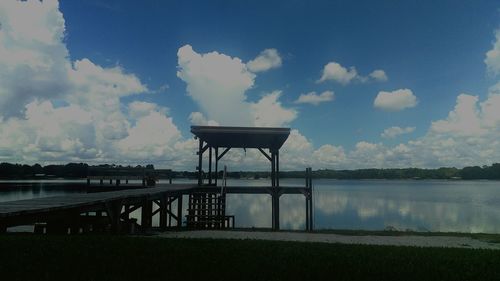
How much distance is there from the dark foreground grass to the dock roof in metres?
10.8

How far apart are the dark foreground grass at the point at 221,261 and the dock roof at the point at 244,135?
35.5 ft

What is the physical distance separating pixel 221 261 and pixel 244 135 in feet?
45.4

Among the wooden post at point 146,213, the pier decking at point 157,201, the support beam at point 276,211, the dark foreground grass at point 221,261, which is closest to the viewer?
the dark foreground grass at point 221,261

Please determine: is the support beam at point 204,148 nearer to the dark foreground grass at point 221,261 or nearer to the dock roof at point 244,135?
the dock roof at point 244,135

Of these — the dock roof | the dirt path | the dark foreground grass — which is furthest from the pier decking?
the dirt path

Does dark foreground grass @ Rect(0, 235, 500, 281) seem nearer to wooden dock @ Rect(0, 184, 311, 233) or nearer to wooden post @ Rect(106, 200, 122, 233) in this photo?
wooden dock @ Rect(0, 184, 311, 233)

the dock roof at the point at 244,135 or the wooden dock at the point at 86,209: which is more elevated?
the dock roof at the point at 244,135

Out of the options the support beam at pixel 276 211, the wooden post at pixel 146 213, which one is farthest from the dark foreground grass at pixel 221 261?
the support beam at pixel 276 211

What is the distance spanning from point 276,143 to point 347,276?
16389mm

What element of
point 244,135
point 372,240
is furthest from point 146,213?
point 372,240

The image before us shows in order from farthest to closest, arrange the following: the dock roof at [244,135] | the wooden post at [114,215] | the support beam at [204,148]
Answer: the support beam at [204,148] < the dock roof at [244,135] < the wooden post at [114,215]

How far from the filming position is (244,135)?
20.8 m

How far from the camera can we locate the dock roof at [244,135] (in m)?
19.8

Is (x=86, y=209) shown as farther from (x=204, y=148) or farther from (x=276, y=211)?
(x=276, y=211)
